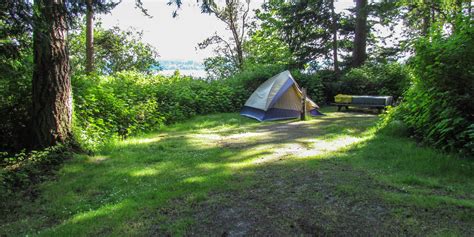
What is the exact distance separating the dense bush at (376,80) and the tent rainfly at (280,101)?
5458mm

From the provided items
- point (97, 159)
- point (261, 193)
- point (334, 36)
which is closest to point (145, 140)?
point (97, 159)

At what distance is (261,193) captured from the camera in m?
4.34

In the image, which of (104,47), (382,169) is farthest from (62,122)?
(104,47)

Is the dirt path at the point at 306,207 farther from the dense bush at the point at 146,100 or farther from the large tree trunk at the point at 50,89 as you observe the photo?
the dense bush at the point at 146,100

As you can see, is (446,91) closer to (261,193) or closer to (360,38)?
(261,193)

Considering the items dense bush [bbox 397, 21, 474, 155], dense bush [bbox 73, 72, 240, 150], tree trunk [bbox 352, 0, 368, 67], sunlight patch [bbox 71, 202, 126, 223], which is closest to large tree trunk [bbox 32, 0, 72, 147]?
dense bush [bbox 73, 72, 240, 150]

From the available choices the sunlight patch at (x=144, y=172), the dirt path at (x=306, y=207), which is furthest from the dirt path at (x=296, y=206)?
the sunlight patch at (x=144, y=172)

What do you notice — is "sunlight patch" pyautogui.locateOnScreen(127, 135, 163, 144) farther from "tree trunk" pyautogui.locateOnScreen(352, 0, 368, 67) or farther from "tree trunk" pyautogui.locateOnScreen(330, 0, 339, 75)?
"tree trunk" pyautogui.locateOnScreen(352, 0, 368, 67)

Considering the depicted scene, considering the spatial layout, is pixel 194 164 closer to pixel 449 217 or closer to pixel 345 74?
pixel 449 217

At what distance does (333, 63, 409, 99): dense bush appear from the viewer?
56.0ft

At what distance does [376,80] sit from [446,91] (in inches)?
468

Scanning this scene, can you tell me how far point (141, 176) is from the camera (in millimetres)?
5590

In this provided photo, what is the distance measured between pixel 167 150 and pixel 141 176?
2056 mm

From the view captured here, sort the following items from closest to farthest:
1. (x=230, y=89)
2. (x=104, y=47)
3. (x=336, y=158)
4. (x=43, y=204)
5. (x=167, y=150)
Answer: (x=43, y=204)
(x=336, y=158)
(x=167, y=150)
(x=230, y=89)
(x=104, y=47)
